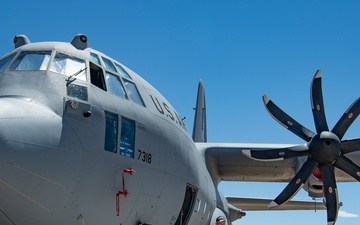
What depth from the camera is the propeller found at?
12.1 meters

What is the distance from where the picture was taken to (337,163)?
1238 centimetres

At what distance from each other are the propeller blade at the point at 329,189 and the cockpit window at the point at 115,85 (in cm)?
662

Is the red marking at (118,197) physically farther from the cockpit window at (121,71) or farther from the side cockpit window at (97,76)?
the cockpit window at (121,71)

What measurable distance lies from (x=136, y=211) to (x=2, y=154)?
2.83 metres

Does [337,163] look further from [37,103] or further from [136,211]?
[37,103]

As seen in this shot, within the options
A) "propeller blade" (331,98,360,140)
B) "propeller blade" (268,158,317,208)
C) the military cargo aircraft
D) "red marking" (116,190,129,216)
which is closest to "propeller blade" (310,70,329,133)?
"propeller blade" (331,98,360,140)

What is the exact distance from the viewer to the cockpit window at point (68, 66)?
7.45 metres

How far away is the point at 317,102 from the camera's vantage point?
13039mm

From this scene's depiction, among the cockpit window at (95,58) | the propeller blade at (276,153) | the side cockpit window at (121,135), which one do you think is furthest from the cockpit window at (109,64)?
the propeller blade at (276,153)

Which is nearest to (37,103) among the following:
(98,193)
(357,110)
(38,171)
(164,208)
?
(38,171)

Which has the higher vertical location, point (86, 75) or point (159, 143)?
point (86, 75)

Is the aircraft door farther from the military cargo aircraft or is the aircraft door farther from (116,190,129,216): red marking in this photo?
(116,190,129,216): red marking

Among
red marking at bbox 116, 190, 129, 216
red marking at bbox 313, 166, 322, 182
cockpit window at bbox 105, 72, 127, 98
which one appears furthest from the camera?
red marking at bbox 313, 166, 322, 182

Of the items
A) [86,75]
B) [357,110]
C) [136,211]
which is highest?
[357,110]
